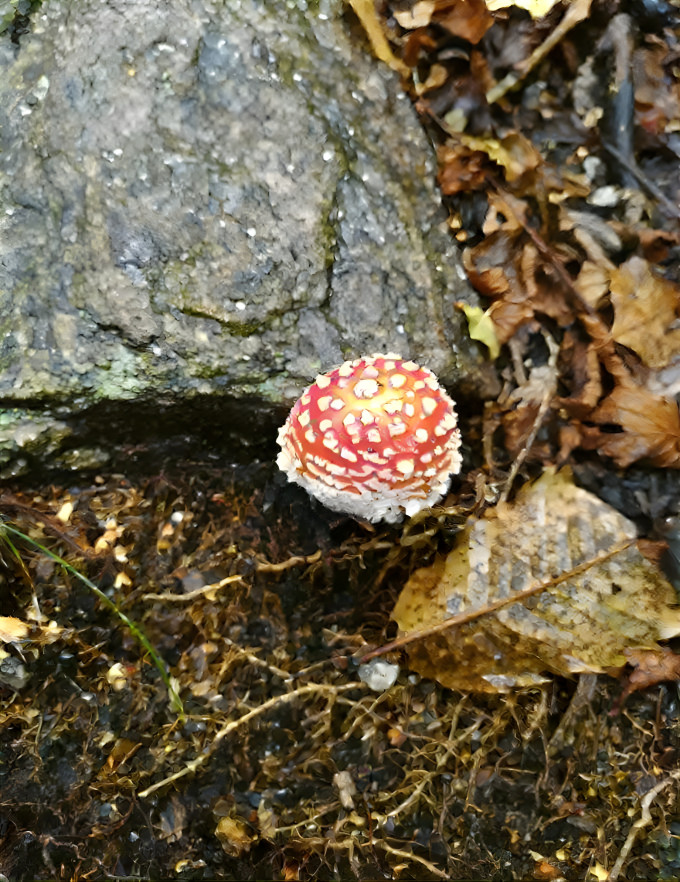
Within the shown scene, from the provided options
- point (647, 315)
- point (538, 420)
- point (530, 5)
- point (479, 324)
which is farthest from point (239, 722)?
point (530, 5)

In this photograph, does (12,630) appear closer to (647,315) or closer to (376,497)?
(376,497)

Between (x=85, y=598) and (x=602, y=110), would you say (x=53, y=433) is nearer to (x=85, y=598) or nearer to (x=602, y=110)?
(x=85, y=598)

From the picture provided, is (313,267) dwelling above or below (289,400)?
above

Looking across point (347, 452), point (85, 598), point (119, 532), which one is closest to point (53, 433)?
point (119, 532)

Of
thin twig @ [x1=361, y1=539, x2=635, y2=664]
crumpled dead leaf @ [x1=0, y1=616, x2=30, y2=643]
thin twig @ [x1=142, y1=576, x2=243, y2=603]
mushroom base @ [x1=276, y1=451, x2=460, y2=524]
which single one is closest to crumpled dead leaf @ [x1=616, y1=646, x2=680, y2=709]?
thin twig @ [x1=361, y1=539, x2=635, y2=664]

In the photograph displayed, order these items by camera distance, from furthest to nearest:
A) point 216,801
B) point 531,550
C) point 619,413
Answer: point 619,413, point 531,550, point 216,801

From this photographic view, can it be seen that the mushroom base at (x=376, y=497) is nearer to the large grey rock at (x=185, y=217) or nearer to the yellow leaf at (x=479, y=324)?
the large grey rock at (x=185, y=217)

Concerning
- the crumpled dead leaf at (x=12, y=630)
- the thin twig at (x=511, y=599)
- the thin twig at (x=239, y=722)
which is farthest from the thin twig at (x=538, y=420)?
the crumpled dead leaf at (x=12, y=630)
